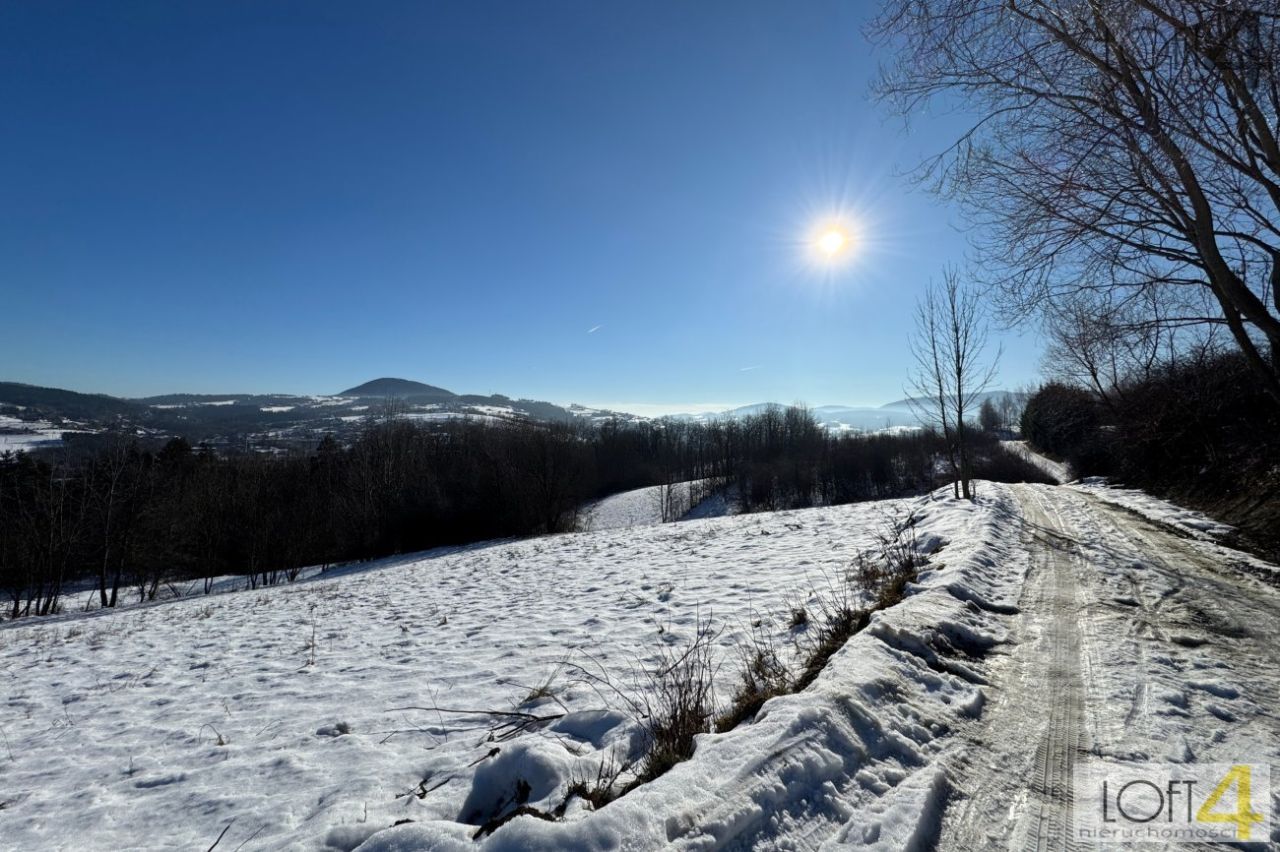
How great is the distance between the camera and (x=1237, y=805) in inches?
87.1

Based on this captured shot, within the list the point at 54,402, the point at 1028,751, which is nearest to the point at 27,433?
the point at 54,402

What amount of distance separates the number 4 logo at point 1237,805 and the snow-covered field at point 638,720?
0.48ft

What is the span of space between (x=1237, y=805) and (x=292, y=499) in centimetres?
3999

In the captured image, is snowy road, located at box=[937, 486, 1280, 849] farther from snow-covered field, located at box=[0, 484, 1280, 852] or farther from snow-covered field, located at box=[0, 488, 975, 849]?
snow-covered field, located at box=[0, 488, 975, 849]

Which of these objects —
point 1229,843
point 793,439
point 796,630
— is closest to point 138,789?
point 796,630

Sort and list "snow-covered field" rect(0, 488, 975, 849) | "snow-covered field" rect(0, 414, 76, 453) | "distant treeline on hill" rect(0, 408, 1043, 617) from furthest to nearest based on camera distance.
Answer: "snow-covered field" rect(0, 414, 76, 453) → "distant treeline on hill" rect(0, 408, 1043, 617) → "snow-covered field" rect(0, 488, 975, 849)

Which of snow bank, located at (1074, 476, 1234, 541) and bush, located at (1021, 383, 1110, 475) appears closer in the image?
snow bank, located at (1074, 476, 1234, 541)

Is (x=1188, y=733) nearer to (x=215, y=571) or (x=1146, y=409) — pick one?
(x=1146, y=409)

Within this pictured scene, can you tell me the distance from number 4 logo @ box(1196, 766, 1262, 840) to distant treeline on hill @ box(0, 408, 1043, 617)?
2945 centimetres

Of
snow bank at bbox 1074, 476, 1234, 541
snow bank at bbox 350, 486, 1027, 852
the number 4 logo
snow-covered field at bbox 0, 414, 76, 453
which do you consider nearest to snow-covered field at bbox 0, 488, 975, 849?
snow bank at bbox 350, 486, 1027, 852

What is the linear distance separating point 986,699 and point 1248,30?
19.5ft

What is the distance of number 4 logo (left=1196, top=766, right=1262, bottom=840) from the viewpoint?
2094 mm

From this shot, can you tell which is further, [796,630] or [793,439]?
[793,439]

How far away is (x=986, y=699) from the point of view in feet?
10.6
